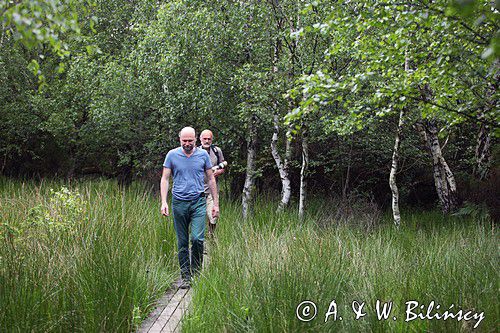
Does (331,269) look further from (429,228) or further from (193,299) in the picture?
(429,228)

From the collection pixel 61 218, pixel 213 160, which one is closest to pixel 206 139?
pixel 213 160

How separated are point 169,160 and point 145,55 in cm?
687

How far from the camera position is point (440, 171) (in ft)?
37.5

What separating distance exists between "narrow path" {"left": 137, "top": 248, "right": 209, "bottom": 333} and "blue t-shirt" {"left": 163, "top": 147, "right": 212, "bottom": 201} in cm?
98

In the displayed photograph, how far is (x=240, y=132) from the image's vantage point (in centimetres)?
1319

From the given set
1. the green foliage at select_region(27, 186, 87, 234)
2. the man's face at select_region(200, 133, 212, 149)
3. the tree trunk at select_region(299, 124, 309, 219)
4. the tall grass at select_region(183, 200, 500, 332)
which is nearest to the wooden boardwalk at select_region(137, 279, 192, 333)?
the tall grass at select_region(183, 200, 500, 332)

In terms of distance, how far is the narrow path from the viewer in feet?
16.3

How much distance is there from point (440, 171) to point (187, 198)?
7142 millimetres

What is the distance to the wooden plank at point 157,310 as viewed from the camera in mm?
5058

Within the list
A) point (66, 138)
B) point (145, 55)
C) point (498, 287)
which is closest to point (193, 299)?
point (498, 287)

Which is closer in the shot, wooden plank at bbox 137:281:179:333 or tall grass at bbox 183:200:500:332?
tall grass at bbox 183:200:500:332

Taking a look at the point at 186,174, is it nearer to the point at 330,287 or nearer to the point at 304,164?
the point at 330,287

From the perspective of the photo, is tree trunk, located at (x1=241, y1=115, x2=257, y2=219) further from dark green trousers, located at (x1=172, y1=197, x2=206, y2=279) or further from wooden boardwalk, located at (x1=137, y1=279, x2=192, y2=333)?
wooden boardwalk, located at (x1=137, y1=279, x2=192, y2=333)

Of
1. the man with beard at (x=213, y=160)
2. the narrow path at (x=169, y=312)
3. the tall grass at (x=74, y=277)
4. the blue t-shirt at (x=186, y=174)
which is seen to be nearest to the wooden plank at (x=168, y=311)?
the narrow path at (x=169, y=312)
